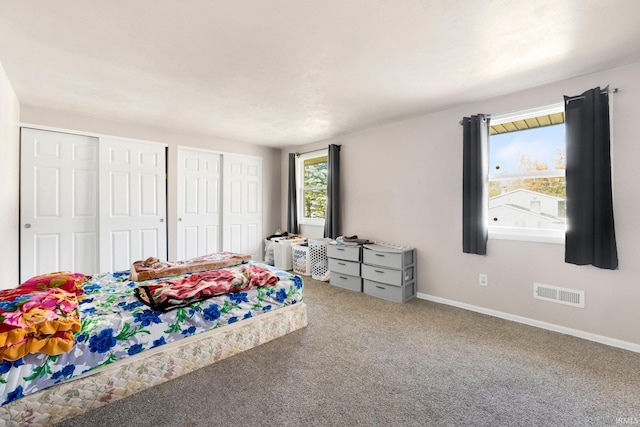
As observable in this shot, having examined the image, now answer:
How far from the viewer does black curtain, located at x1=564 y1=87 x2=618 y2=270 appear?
7.99ft

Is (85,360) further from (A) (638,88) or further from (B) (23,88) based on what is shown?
(A) (638,88)

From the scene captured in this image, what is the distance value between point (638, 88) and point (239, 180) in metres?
5.03

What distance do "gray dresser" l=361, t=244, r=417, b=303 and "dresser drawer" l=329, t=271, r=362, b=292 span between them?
9cm

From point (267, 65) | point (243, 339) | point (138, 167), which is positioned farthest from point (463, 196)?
point (138, 167)

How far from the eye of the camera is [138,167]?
4.17 meters

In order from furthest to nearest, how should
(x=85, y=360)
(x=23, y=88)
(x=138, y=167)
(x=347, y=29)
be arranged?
(x=138, y=167) → (x=23, y=88) → (x=347, y=29) → (x=85, y=360)

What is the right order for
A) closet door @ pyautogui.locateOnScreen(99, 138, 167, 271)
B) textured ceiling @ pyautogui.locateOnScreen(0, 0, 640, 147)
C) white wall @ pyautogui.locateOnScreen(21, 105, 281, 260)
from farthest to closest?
closet door @ pyautogui.locateOnScreen(99, 138, 167, 271) < white wall @ pyautogui.locateOnScreen(21, 105, 281, 260) < textured ceiling @ pyautogui.locateOnScreen(0, 0, 640, 147)

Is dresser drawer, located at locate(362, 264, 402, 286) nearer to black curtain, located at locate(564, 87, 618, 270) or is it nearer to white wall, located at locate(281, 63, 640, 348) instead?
white wall, located at locate(281, 63, 640, 348)

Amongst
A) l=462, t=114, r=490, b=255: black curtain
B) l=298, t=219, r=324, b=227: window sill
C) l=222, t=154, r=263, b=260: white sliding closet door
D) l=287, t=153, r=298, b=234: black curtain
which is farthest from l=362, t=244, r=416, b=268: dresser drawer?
l=222, t=154, r=263, b=260: white sliding closet door

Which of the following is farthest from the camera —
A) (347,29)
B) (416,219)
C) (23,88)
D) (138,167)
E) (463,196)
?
(138,167)

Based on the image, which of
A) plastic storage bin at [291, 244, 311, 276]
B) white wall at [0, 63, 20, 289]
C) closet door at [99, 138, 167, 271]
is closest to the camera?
white wall at [0, 63, 20, 289]

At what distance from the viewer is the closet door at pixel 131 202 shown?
3910 mm

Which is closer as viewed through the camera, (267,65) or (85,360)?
(85,360)

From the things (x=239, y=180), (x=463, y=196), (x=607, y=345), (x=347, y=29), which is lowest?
(x=607, y=345)
